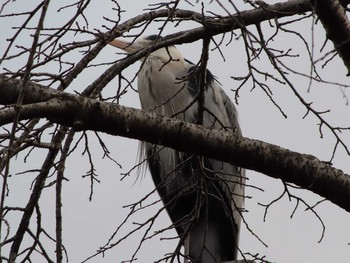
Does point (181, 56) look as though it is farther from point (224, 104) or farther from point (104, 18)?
point (104, 18)

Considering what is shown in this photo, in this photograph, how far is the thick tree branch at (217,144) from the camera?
2.22 m

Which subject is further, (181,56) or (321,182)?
(181,56)

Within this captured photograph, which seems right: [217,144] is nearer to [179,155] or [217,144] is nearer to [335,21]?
[335,21]

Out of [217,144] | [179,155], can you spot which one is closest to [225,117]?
[179,155]

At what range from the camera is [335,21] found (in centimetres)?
250

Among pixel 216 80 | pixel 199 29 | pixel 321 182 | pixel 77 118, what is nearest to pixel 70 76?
pixel 77 118

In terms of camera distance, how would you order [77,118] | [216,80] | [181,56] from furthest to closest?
1. [181,56]
2. [216,80]
3. [77,118]

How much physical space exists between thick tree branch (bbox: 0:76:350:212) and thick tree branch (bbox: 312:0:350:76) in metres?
0.45

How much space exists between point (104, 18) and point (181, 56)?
2.47 metres

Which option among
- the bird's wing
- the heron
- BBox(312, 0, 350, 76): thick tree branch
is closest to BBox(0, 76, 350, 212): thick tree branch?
BBox(312, 0, 350, 76): thick tree branch

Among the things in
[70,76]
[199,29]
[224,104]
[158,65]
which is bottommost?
[70,76]

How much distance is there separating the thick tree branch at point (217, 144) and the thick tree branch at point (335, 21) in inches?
17.8

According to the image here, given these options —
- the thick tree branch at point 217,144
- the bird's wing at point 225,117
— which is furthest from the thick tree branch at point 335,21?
the bird's wing at point 225,117

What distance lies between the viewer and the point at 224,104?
5.01 meters
